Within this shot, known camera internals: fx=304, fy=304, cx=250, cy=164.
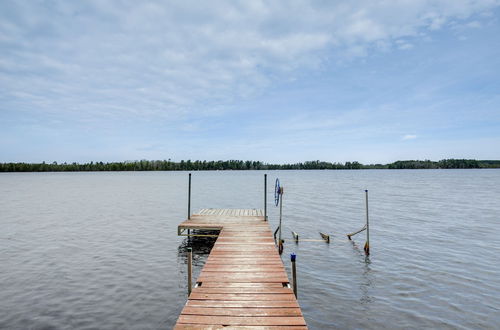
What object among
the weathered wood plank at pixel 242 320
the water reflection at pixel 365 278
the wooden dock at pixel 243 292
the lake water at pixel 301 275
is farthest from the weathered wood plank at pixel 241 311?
the water reflection at pixel 365 278

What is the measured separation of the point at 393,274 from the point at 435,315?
3.74m

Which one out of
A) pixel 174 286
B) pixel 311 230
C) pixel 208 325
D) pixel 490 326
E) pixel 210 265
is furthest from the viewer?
pixel 311 230

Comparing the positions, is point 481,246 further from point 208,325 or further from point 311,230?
point 208,325

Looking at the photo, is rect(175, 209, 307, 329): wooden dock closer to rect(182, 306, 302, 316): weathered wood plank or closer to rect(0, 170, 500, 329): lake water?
A: rect(182, 306, 302, 316): weathered wood plank

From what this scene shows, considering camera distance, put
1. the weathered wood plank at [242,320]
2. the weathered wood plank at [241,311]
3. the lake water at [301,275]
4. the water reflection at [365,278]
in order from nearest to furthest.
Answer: the weathered wood plank at [242,320] < the weathered wood plank at [241,311] < the lake water at [301,275] < the water reflection at [365,278]

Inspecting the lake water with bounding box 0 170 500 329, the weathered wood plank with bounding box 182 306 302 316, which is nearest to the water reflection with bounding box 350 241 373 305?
the lake water with bounding box 0 170 500 329

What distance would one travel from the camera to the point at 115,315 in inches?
379

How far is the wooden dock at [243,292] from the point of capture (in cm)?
662

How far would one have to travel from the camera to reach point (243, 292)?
8.27 metres

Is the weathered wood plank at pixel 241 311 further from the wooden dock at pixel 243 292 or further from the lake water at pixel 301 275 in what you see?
the lake water at pixel 301 275

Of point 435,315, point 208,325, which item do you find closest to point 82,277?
point 208,325

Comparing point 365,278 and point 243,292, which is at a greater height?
point 243,292

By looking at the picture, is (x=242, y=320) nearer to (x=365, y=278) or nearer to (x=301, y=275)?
(x=301, y=275)

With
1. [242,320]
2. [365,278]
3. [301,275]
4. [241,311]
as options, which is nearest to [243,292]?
[241,311]
